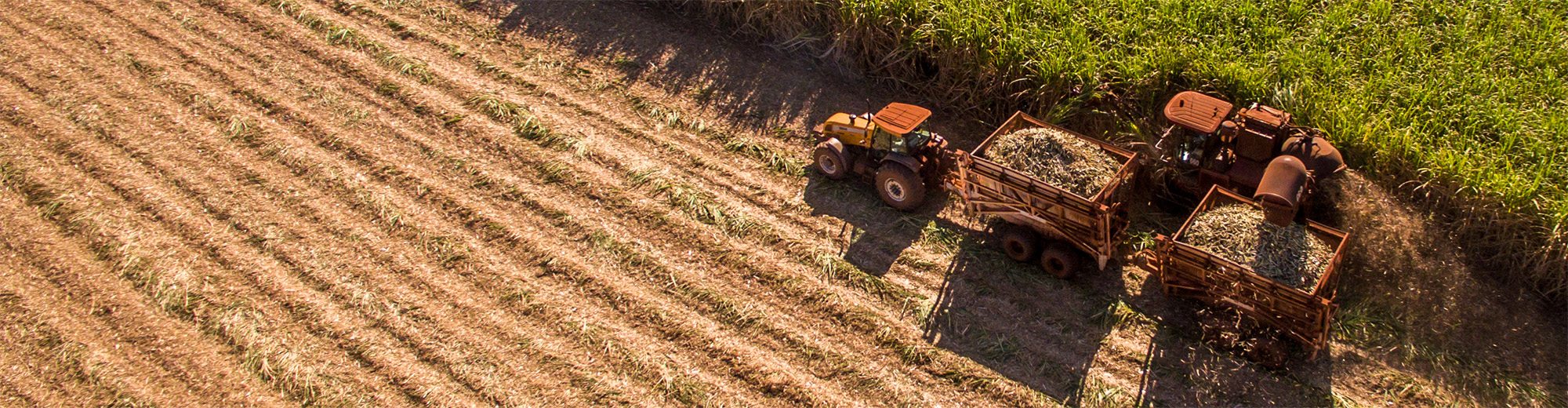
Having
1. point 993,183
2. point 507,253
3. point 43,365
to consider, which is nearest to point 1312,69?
point 993,183

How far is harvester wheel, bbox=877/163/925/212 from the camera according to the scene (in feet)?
27.3

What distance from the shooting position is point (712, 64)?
10930 mm

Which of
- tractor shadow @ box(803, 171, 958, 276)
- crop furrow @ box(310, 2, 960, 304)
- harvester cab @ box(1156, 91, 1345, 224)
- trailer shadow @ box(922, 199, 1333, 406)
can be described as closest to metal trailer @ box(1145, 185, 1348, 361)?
trailer shadow @ box(922, 199, 1333, 406)

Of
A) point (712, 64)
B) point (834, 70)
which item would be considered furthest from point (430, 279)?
point (834, 70)

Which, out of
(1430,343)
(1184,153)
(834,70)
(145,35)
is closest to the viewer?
(1430,343)

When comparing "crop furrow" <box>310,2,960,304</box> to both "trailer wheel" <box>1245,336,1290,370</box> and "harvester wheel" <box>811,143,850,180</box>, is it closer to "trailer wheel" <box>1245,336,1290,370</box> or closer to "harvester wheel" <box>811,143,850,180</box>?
"harvester wheel" <box>811,143,850,180</box>

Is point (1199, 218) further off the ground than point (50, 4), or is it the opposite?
point (1199, 218)

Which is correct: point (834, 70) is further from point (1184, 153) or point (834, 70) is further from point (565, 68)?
point (1184, 153)

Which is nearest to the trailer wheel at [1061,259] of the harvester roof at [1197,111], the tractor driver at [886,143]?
the harvester roof at [1197,111]

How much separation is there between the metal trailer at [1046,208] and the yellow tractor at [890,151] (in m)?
0.35

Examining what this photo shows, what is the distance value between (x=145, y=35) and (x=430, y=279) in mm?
6606

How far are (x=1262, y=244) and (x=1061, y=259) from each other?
1.53 m

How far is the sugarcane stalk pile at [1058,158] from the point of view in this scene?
755 centimetres

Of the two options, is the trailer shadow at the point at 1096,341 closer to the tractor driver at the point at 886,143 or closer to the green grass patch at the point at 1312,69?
the tractor driver at the point at 886,143
